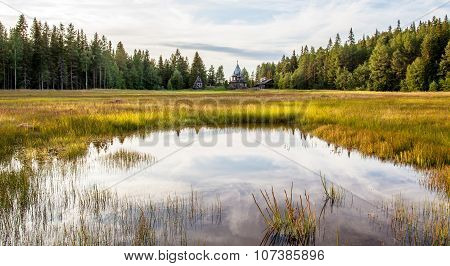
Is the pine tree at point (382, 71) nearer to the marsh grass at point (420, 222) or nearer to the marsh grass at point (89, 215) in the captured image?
the marsh grass at point (420, 222)

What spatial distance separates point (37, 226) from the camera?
675 cm

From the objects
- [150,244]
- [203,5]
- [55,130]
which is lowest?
[150,244]

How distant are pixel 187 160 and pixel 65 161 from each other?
165 inches

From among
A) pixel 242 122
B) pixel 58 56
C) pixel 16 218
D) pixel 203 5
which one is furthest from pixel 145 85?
pixel 16 218

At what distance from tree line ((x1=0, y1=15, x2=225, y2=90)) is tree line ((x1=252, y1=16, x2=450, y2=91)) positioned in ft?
116

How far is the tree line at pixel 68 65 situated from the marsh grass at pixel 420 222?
73.5 metres

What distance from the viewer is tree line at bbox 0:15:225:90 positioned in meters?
71.9

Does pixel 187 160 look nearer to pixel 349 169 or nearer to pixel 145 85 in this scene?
pixel 349 169

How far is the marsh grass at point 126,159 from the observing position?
12180 mm

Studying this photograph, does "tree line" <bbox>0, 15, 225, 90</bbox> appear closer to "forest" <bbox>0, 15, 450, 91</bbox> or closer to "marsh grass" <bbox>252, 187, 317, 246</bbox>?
"forest" <bbox>0, 15, 450, 91</bbox>

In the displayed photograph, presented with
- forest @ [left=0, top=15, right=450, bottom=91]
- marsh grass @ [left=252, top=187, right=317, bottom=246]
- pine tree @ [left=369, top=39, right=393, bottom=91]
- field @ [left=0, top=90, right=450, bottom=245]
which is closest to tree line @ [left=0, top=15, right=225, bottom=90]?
forest @ [left=0, top=15, right=450, bottom=91]

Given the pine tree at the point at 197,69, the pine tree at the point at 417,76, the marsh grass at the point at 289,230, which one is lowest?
the marsh grass at the point at 289,230

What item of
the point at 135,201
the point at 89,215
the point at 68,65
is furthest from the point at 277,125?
the point at 68,65

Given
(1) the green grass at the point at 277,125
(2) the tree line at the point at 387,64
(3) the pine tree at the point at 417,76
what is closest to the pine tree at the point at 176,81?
(2) the tree line at the point at 387,64
